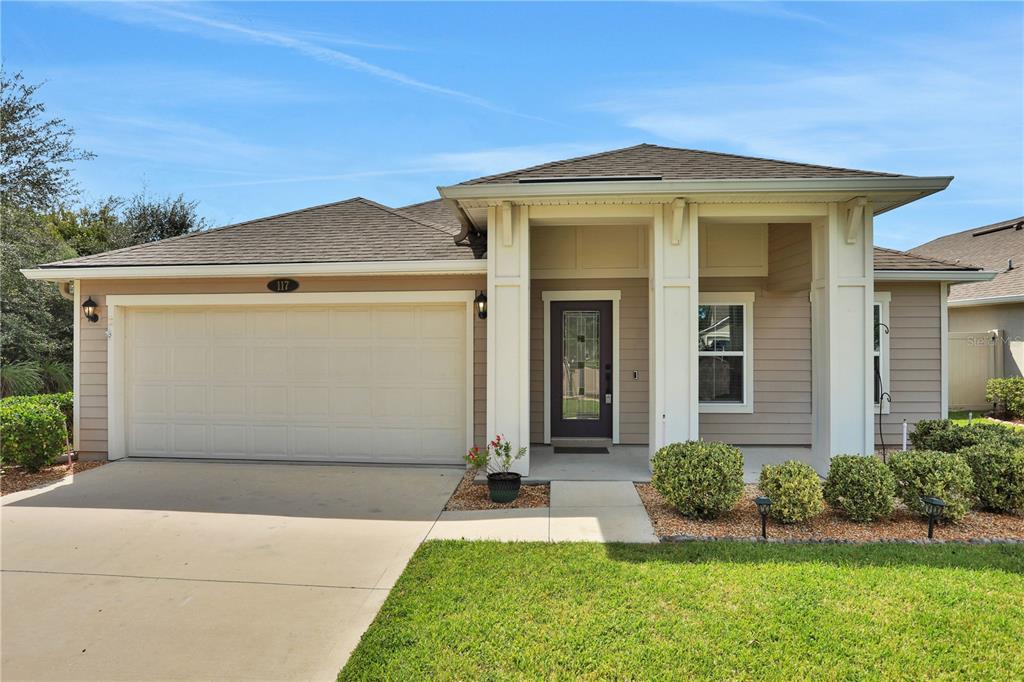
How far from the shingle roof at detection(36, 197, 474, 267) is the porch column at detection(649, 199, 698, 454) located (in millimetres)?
2521

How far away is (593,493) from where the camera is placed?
607 centimetres

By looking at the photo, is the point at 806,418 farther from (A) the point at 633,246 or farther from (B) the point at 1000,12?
(B) the point at 1000,12

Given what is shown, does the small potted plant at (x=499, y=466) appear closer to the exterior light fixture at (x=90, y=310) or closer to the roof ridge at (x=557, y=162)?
the roof ridge at (x=557, y=162)

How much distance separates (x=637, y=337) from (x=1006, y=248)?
1565 cm

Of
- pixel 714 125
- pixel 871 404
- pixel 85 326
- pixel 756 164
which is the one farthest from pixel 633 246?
pixel 85 326

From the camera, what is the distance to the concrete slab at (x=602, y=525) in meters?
4.75

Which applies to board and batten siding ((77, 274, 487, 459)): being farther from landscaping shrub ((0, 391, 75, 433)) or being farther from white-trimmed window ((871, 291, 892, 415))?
white-trimmed window ((871, 291, 892, 415))

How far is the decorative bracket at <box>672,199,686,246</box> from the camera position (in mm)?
6344

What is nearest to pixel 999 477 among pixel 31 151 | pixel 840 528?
pixel 840 528

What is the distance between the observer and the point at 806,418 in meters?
8.43

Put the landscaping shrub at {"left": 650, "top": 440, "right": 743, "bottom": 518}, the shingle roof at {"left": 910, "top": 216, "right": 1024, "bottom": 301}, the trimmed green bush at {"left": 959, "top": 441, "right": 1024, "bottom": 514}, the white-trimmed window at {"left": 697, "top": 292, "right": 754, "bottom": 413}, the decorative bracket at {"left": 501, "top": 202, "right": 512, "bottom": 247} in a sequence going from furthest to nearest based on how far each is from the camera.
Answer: the shingle roof at {"left": 910, "top": 216, "right": 1024, "bottom": 301} → the white-trimmed window at {"left": 697, "top": 292, "right": 754, "bottom": 413} → the decorative bracket at {"left": 501, "top": 202, "right": 512, "bottom": 247} → the trimmed green bush at {"left": 959, "top": 441, "right": 1024, "bottom": 514} → the landscaping shrub at {"left": 650, "top": 440, "right": 743, "bottom": 518}

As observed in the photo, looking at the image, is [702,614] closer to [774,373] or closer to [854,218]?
[854,218]

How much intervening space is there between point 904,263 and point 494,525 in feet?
24.6

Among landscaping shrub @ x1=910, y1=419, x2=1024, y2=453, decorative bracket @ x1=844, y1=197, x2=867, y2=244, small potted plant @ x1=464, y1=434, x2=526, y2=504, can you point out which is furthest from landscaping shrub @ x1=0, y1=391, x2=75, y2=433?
landscaping shrub @ x1=910, y1=419, x2=1024, y2=453
